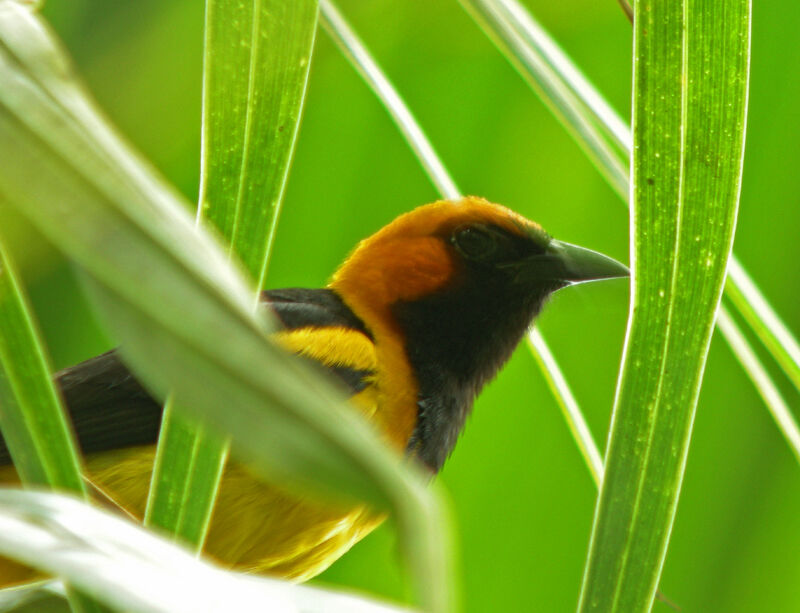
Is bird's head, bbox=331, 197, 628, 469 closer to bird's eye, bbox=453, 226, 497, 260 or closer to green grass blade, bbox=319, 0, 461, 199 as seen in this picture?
bird's eye, bbox=453, 226, 497, 260

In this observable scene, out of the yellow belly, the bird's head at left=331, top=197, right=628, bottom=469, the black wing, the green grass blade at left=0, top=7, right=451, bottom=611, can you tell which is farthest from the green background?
the green grass blade at left=0, top=7, right=451, bottom=611

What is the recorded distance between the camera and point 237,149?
521mm

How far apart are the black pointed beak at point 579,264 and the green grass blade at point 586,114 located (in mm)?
614

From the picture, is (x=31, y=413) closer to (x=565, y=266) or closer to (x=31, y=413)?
(x=31, y=413)

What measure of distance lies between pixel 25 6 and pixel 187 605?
0.66 feet

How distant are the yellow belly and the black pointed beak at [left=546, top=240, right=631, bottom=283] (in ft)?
1.63

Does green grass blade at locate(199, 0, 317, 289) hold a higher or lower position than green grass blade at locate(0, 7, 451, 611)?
higher

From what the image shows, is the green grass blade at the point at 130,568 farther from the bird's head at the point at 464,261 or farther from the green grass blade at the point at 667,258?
the bird's head at the point at 464,261

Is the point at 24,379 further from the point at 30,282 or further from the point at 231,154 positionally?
the point at 30,282

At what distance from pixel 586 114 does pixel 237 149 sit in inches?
12.6

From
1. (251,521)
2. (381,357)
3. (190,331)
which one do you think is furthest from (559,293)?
(190,331)

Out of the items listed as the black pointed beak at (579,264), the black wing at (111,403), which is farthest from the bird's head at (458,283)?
the black wing at (111,403)

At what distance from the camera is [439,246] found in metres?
1.58

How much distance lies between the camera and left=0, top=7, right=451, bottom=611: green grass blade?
0.23m
